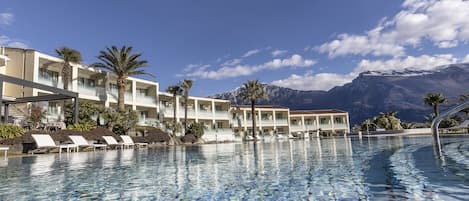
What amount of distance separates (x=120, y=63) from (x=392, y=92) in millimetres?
157032

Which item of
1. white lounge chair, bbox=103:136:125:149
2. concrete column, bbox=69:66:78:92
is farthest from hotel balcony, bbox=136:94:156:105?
white lounge chair, bbox=103:136:125:149

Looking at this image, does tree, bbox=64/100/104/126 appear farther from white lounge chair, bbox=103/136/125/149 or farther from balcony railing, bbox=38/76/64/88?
white lounge chair, bbox=103/136/125/149

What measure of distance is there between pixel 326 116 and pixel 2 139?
1873 inches

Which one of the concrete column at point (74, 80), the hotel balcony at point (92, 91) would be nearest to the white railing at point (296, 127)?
the hotel balcony at point (92, 91)

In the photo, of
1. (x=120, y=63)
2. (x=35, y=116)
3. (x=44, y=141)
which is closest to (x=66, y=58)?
(x=120, y=63)

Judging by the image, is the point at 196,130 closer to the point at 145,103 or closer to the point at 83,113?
the point at 145,103

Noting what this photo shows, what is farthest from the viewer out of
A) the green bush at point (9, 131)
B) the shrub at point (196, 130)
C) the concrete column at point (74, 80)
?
the shrub at point (196, 130)

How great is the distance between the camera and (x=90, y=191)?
169 inches

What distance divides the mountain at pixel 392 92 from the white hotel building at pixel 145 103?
271 feet

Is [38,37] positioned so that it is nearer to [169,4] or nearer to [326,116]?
[169,4]

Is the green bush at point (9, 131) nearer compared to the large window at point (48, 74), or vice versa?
the green bush at point (9, 131)

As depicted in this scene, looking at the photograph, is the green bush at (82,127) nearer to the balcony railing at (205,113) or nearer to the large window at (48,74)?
the large window at (48,74)

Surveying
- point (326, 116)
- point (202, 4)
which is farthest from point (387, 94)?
point (202, 4)

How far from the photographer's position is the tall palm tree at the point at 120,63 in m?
26.3
